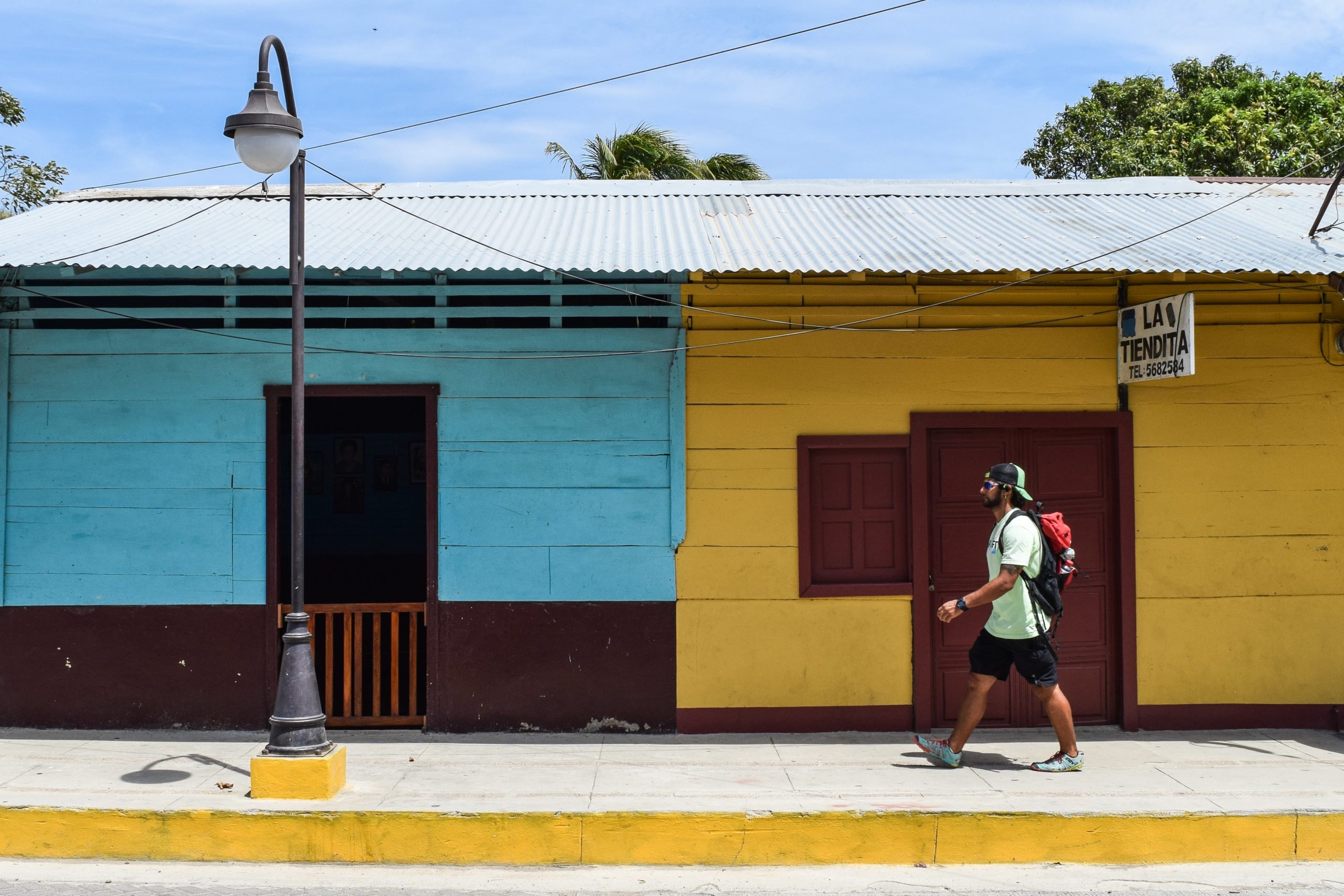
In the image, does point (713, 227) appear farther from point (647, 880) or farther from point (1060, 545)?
point (647, 880)

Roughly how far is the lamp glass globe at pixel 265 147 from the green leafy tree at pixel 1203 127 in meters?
14.1

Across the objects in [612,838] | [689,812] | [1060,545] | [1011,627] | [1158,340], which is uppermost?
[1158,340]

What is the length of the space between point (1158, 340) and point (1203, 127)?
554 inches

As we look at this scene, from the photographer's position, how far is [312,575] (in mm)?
12727

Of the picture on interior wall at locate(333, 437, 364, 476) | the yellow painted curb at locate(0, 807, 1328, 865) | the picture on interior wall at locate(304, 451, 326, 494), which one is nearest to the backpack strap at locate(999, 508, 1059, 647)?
the yellow painted curb at locate(0, 807, 1328, 865)

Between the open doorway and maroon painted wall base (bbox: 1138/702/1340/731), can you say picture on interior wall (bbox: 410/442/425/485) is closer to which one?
the open doorway

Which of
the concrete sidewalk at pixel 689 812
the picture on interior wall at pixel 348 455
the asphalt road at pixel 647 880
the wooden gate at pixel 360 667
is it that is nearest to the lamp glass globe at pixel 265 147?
the wooden gate at pixel 360 667

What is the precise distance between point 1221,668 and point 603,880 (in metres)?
4.85

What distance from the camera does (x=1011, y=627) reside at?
246 inches

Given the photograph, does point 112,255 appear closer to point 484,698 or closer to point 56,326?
point 56,326

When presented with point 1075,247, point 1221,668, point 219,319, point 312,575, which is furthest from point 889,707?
point 312,575

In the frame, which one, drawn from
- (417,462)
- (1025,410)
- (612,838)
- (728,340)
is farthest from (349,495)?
(1025,410)

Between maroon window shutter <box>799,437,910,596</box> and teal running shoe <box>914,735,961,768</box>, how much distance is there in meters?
1.25

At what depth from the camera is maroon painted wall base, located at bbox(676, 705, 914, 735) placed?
736 centimetres
